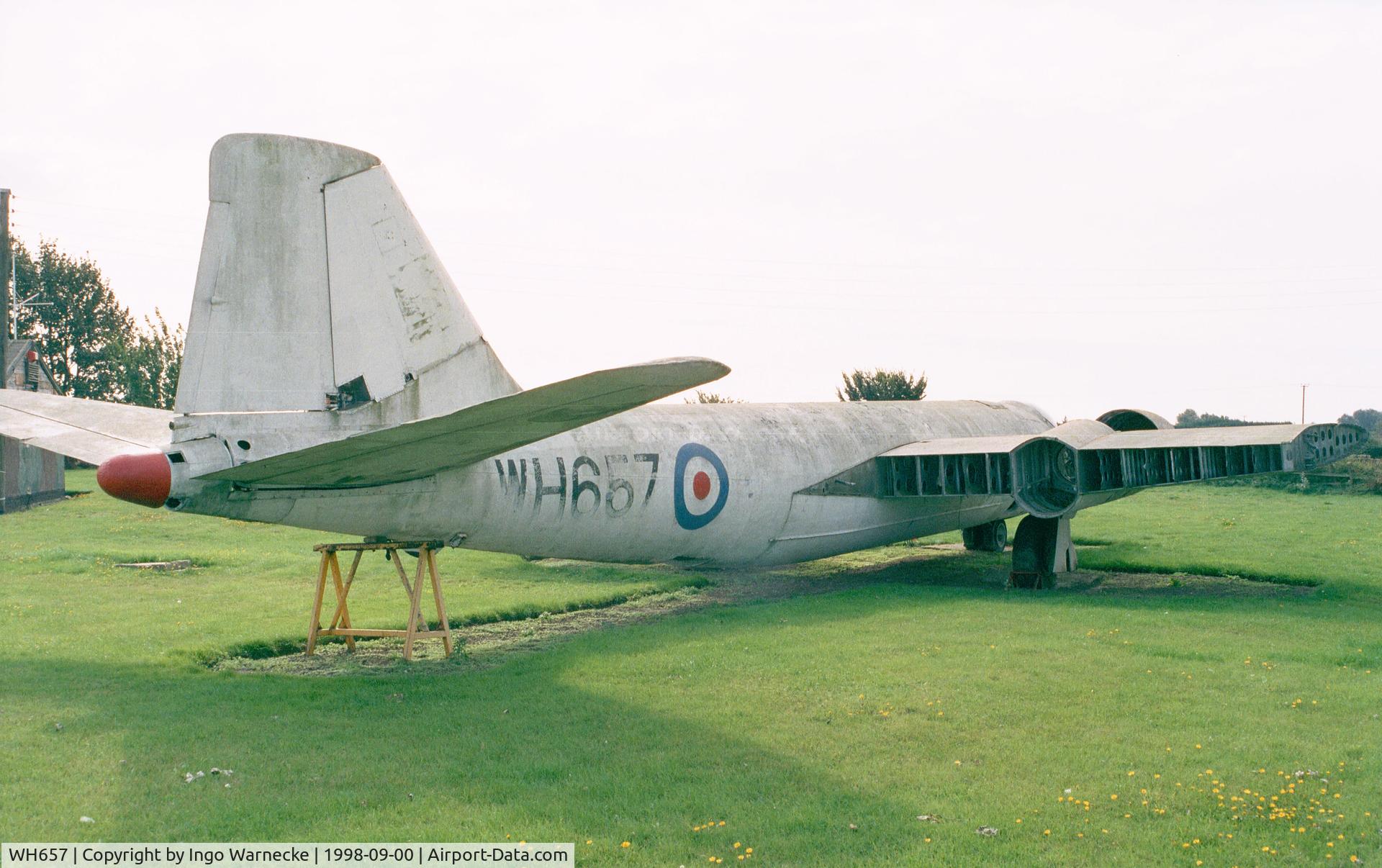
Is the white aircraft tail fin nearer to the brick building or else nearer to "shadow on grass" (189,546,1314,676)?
"shadow on grass" (189,546,1314,676)

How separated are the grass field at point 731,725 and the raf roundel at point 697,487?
1504 mm

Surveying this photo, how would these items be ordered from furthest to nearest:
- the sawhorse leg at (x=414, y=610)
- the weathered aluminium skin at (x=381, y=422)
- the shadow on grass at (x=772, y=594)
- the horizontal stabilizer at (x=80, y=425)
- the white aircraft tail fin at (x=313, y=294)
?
the shadow on grass at (x=772, y=594)
the sawhorse leg at (x=414, y=610)
the horizontal stabilizer at (x=80, y=425)
the white aircraft tail fin at (x=313, y=294)
the weathered aluminium skin at (x=381, y=422)

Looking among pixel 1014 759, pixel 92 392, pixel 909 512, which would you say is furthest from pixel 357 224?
pixel 92 392

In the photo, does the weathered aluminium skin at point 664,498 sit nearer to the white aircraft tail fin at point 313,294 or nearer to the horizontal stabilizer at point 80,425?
the white aircraft tail fin at point 313,294

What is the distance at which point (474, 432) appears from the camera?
9.05 metres

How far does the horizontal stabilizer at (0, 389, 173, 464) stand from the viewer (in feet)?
39.3

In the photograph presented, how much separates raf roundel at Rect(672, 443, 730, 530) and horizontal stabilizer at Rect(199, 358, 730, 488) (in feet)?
16.2

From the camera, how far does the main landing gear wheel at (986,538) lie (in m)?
25.2

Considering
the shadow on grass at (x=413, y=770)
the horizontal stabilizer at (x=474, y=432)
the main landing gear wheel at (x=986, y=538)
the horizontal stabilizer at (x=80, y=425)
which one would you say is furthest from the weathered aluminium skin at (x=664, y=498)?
the horizontal stabilizer at (x=80, y=425)

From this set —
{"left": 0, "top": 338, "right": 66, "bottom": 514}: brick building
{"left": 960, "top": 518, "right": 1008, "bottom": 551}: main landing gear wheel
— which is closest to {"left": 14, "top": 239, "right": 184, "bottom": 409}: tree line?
{"left": 0, "top": 338, "right": 66, "bottom": 514}: brick building

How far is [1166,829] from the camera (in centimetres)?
707

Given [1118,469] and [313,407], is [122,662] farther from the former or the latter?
[1118,469]

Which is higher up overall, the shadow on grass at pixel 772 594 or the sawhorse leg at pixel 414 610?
the sawhorse leg at pixel 414 610

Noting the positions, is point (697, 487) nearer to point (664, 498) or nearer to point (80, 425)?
point (664, 498)
